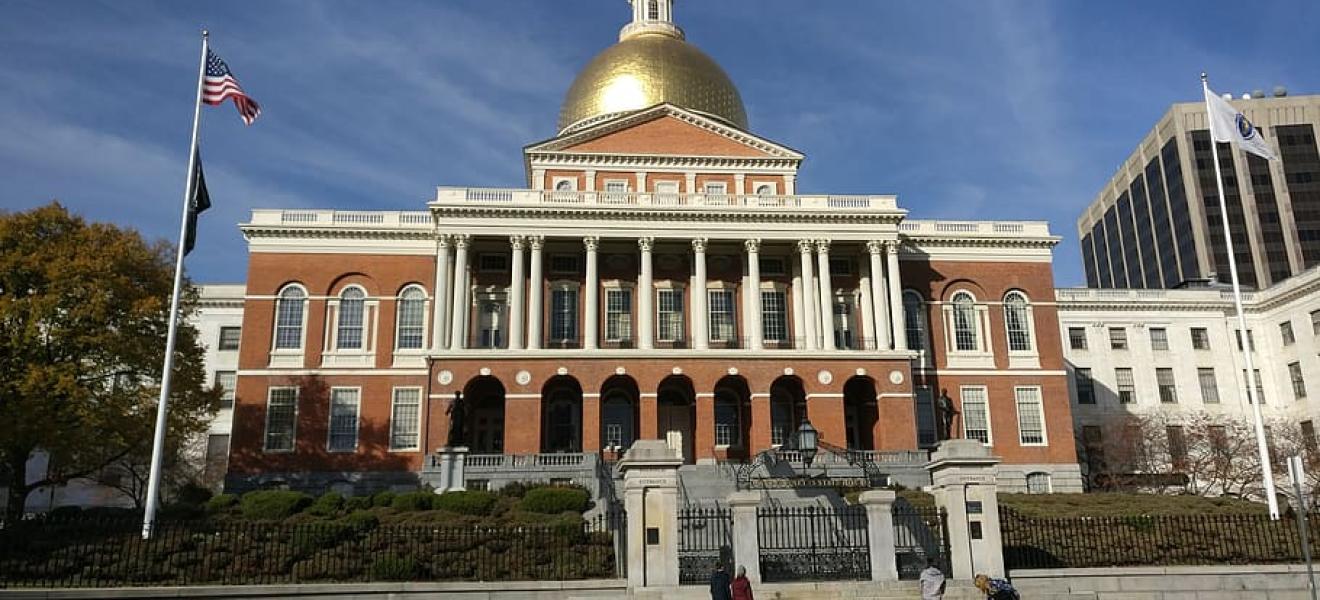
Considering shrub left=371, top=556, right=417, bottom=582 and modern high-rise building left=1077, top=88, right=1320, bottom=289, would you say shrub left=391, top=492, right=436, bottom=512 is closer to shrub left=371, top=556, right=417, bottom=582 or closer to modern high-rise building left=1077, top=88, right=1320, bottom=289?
shrub left=371, top=556, right=417, bottom=582

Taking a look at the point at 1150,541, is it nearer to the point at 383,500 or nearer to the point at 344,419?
the point at 383,500

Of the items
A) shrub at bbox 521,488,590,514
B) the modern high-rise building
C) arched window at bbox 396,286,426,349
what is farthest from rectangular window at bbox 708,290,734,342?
the modern high-rise building

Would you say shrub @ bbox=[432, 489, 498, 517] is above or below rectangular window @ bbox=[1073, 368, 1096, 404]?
below

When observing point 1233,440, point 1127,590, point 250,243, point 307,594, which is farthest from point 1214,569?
point 250,243

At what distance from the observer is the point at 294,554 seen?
70.2 ft

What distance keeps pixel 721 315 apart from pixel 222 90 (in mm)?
25386

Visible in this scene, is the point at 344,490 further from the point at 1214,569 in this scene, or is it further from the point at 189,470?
the point at 1214,569

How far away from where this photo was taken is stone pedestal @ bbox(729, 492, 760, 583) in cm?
1873

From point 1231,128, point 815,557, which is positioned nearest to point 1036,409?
point 1231,128

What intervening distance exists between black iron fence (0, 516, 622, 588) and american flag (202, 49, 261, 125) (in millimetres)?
13352

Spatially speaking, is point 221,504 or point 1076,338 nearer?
point 221,504

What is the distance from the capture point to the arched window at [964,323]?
163 feet

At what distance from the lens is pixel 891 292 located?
4691 centimetres

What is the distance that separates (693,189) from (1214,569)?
34521 mm
